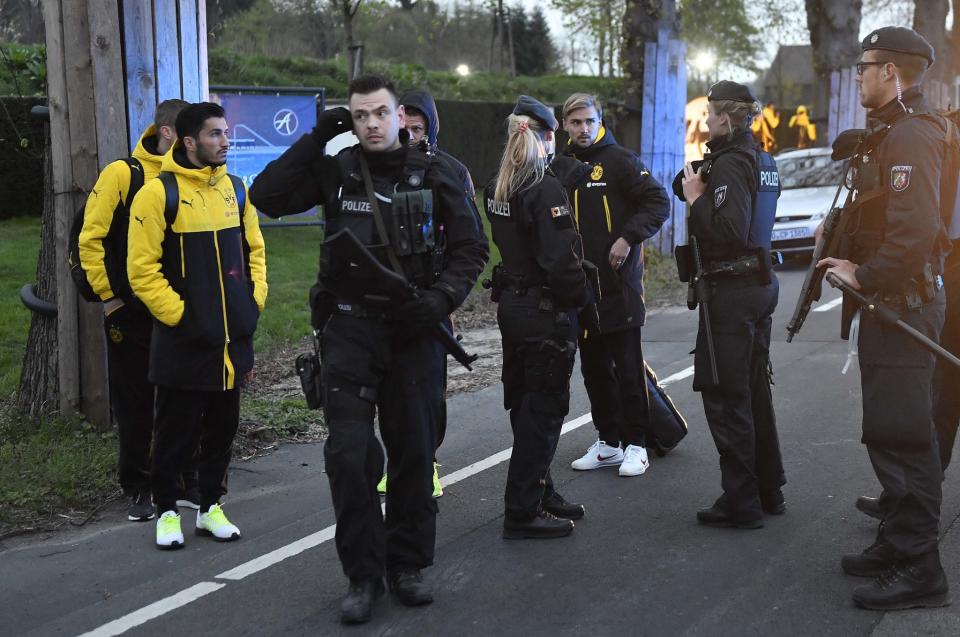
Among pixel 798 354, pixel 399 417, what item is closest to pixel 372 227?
pixel 399 417

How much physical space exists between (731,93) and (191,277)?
2.59m

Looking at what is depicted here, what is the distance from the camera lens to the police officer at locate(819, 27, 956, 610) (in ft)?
13.7

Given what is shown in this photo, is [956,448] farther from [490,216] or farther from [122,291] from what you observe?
[122,291]

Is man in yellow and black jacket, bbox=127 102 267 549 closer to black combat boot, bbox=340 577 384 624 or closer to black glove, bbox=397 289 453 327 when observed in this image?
black combat boot, bbox=340 577 384 624

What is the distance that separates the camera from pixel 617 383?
6.30 m

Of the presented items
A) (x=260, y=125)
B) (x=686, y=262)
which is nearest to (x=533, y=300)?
(x=686, y=262)

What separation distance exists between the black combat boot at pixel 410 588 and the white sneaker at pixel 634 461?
6.59ft

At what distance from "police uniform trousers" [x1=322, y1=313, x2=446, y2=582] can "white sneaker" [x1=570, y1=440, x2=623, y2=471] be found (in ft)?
6.61

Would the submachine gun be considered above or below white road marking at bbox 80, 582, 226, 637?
above

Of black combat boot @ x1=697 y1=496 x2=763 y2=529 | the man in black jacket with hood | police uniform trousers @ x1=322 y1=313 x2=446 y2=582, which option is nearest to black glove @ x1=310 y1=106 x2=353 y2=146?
police uniform trousers @ x1=322 y1=313 x2=446 y2=582

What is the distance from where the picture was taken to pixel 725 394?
16.9 ft

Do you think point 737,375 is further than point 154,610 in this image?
Yes

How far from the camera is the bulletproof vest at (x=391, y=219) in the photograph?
4.26 m

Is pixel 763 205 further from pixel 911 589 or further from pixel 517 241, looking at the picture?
pixel 911 589
